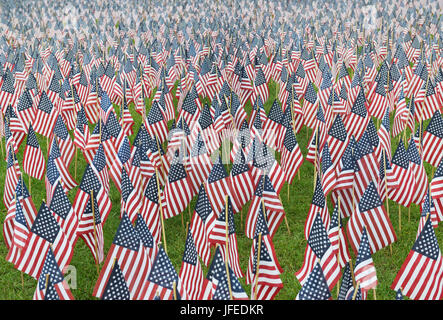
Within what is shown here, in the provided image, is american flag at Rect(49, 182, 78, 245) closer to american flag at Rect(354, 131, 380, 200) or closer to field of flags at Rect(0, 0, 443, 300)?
field of flags at Rect(0, 0, 443, 300)

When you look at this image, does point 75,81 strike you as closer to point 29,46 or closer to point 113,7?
point 29,46

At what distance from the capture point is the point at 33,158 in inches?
438

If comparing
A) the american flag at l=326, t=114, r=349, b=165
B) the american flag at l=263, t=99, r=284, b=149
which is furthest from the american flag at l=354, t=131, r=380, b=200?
the american flag at l=263, t=99, r=284, b=149

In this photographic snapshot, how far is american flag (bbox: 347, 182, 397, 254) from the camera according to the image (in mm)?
8117

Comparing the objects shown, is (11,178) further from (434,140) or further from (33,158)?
(434,140)

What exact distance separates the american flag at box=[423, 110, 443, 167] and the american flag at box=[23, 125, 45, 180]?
22.4 feet

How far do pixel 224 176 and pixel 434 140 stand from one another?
4.10 metres

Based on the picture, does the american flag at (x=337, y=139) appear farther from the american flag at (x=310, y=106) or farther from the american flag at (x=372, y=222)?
the american flag at (x=372, y=222)

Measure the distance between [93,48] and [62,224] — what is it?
12.4 m

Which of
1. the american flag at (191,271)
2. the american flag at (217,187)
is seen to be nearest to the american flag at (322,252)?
the american flag at (191,271)

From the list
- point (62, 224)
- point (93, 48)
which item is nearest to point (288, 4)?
point (93, 48)

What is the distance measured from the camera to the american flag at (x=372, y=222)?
812cm

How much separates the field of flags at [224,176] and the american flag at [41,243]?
0.02 meters
